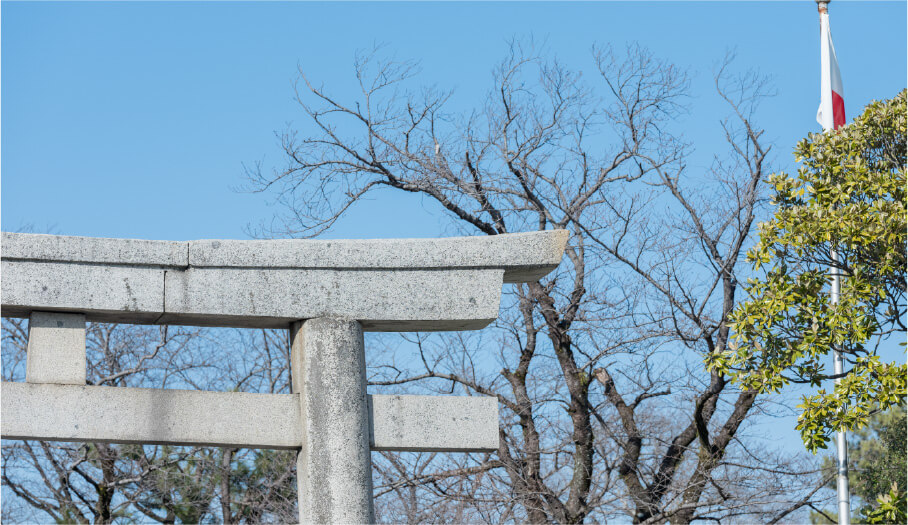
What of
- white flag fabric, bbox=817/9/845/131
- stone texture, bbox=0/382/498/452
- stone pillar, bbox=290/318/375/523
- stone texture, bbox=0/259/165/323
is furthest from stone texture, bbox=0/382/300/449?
white flag fabric, bbox=817/9/845/131

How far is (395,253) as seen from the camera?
5.00m

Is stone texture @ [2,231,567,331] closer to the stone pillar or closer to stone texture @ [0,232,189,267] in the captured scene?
stone texture @ [0,232,189,267]

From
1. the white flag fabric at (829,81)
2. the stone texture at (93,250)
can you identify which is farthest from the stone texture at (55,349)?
the white flag fabric at (829,81)

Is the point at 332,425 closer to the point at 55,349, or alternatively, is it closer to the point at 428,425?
the point at 428,425

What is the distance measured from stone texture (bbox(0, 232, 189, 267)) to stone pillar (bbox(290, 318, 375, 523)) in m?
0.73

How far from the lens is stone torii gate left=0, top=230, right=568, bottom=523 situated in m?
4.55

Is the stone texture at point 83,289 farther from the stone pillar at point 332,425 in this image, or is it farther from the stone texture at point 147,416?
the stone pillar at point 332,425

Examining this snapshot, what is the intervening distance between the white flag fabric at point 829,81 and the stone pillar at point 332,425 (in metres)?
5.20

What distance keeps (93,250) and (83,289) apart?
196 mm

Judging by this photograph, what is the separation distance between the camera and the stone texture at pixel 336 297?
477 cm

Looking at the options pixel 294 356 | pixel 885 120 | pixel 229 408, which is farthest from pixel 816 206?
pixel 229 408

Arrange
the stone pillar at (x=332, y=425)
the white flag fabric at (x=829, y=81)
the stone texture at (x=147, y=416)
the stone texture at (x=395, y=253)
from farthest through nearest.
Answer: the white flag fabric at (x=829, y=81)
the stone texture at (x=395, y=253)
the stone pillar at (x=332, y=425)
the stone texture at (x=147, y=416)

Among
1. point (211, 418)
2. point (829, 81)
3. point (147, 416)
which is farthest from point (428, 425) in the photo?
point (829, 81)

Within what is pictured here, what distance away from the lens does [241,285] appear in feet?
15.8
